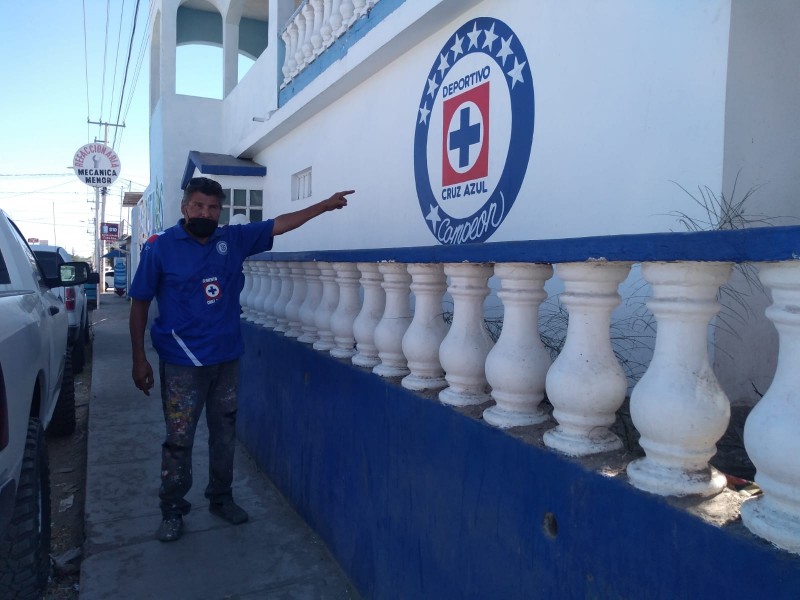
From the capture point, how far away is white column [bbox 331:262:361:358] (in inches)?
132

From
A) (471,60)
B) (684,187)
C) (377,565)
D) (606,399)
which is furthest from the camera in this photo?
(471,60)

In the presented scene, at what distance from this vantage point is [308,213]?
364 centimetres

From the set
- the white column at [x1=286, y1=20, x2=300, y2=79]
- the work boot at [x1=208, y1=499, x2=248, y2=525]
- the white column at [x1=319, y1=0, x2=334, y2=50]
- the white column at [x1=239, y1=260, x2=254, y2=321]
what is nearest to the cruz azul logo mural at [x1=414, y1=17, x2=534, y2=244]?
the white column at [x1=239, y1=260, x2=254, y2=321]

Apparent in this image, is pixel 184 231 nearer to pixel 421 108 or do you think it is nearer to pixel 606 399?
pixel 421 108

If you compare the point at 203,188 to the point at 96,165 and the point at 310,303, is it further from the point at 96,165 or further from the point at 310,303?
the point at 96,165

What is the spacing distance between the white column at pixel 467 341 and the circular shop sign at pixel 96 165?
1372 cm

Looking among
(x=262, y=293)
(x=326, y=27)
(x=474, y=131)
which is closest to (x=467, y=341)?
(x=474, y=131)

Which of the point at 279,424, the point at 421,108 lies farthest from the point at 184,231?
the point at 421,108

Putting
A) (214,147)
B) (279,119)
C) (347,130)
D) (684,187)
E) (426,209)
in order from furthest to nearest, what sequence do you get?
1. (214,147)
2. (279,119)
3. (347,130)
4. (426,209)
5. (684,187)

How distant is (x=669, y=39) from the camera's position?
8.45 feet

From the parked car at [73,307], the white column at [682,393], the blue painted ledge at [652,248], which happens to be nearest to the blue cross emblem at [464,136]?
the blue painted ledge at [652,248]

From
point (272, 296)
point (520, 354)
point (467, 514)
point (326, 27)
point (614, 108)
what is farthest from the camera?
point (326, 27)

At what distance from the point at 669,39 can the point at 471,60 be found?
4.60ft

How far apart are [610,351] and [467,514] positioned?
0.76 m
